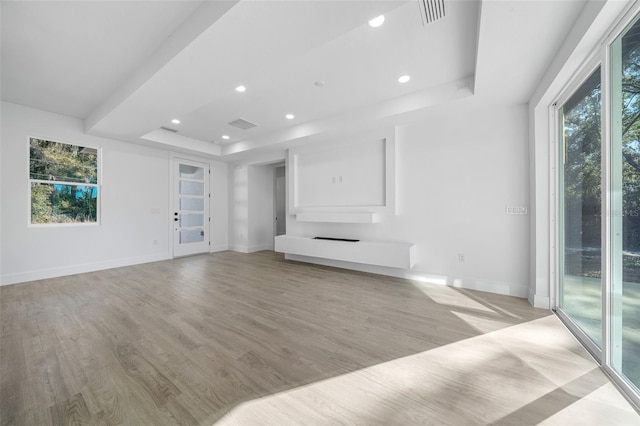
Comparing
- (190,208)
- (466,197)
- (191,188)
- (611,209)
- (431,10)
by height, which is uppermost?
(431,10)

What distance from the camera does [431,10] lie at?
1990mm

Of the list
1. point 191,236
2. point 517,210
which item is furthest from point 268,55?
point 191,236

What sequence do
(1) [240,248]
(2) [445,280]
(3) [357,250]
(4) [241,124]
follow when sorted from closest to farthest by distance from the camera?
1. (2) [445,280]
2. (3) [357,250]
3. (4) [241,124]
4. (1) [240,248]

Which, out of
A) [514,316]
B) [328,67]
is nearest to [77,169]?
[328,67]

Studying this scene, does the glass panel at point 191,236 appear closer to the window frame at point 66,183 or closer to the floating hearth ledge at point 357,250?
the window frame at point 66,183

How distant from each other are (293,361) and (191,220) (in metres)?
5.75

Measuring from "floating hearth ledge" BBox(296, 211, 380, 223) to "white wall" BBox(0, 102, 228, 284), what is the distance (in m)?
3.55

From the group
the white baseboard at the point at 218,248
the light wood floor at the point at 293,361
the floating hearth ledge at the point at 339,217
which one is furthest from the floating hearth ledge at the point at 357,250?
the white baseboard at the point at 218,248

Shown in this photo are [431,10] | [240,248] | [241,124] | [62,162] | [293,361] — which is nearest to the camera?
[293,361]

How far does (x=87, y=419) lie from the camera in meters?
1.33

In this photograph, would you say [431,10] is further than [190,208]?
No

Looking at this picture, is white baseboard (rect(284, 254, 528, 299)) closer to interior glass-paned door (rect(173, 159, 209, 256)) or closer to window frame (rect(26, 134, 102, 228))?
interior glass-paned door (rect(173, 159, 209, 256))

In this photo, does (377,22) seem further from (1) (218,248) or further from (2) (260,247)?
(1) (218,248)

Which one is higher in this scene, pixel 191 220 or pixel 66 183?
pixel 66 183
